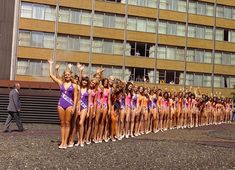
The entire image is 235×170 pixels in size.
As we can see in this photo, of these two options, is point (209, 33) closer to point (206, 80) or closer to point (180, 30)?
point (180, 30)

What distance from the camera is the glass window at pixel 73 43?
5875 centimetres

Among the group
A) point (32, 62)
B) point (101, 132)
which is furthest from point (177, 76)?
point (101, 132)

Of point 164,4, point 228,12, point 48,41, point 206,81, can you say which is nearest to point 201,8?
point 228,12

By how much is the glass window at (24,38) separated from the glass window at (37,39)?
562mm

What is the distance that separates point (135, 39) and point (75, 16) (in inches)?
361

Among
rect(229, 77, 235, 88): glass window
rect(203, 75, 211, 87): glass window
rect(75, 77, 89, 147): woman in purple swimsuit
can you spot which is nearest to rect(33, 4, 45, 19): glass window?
rect(203, 75, 211, 87): glass window

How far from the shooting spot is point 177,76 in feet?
218

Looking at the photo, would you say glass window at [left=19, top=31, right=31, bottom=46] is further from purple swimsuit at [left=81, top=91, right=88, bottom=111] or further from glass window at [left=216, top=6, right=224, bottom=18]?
purple swimsuit at [left=81, top=91, right=88, bottom=111]

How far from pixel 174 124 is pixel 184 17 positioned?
145ft

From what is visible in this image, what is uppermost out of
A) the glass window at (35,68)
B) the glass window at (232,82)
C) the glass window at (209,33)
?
the glass window at (209,33)

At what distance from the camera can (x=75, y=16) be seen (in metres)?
59.4

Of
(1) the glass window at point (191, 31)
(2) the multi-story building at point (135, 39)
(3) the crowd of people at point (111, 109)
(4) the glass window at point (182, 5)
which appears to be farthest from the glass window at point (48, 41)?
(3) the crowd of people at point (111, 109)

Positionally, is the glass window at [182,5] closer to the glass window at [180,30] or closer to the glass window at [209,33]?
the glass window at [180,30]

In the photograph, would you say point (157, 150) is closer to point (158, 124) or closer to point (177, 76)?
point (158, 124)
